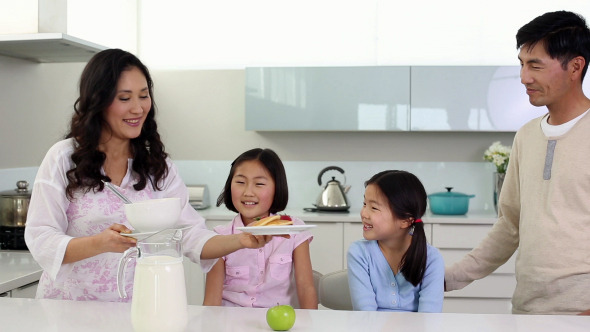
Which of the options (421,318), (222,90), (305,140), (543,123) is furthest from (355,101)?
(421,318)

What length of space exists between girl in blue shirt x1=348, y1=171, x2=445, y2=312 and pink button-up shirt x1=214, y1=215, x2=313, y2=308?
0.24m

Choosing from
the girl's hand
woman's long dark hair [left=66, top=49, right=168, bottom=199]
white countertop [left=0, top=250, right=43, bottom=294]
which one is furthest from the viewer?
white countertop [left=0, top=250, right=43, bottom=294]

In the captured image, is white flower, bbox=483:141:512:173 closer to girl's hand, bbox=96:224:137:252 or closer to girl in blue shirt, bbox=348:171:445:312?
girl in blue shirt, bbox=348:171:445:312

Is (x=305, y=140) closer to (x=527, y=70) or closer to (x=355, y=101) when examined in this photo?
(x=355, y=101)

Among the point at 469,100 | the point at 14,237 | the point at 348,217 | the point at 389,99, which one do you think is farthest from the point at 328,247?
the point at 14,237

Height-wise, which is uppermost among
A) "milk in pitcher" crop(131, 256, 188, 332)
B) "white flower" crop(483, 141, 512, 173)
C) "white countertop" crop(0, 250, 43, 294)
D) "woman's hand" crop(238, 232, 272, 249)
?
"white flower" crop(483, 141, 512, 173)

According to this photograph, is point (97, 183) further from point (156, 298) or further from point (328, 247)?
point (328, 247)

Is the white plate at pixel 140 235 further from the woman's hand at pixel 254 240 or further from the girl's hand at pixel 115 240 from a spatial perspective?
the woman's hand at pixel 254 240

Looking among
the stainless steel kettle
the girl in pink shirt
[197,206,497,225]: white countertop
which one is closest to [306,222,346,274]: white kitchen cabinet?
[197,206,497,225]: white countertop

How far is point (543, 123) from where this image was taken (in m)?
2.06

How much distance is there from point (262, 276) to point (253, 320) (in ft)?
1.84

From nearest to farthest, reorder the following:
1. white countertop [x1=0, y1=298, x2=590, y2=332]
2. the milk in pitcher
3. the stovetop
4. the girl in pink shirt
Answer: the milk in pitcher
white countertop [x1=0, y1=298, x2=590, y2=332]
the girl in pink shirt
the stovetop

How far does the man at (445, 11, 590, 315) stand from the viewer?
1911 millimetres

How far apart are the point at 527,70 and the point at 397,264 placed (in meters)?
0.71
